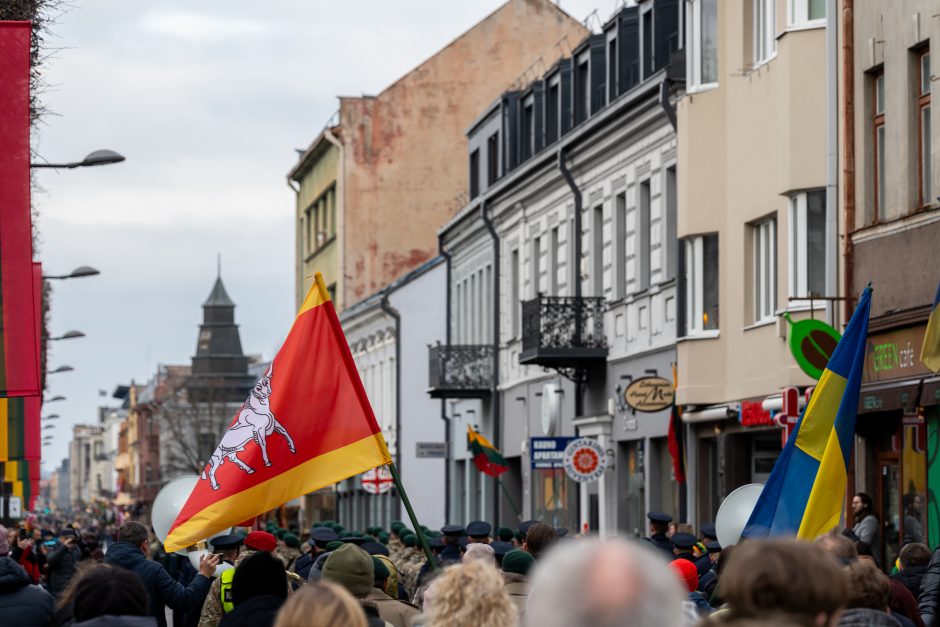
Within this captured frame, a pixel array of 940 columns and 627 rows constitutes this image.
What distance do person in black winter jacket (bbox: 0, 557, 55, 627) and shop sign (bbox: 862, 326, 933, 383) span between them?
38.0 ft

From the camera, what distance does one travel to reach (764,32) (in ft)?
82.3

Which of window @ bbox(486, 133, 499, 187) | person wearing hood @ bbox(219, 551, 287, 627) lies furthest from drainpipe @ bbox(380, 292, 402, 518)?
person wearing hood @ bbox(219, 551, 287, 627)

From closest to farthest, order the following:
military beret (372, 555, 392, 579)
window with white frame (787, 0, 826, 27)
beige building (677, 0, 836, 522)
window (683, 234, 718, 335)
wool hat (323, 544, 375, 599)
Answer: wool hat (323, 544, 375, 599) < military beret (372, 555, 392, 579) < window with white frame (787, 0, 826, 27) < beige building (677, 0, 836, 522) < window (683, 234, 718, 335)

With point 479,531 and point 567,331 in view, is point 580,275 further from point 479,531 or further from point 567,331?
point 479,531

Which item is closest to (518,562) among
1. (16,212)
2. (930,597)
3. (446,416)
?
(930,597)

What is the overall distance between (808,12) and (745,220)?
334 centimetres

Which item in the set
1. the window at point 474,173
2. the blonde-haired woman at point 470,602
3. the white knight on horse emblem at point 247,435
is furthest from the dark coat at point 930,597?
the window at point 474,173

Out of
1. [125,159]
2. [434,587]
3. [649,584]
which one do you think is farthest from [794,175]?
[649,584]

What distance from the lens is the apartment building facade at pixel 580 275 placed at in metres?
30.2

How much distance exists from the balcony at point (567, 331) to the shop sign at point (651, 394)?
4687 millimetres

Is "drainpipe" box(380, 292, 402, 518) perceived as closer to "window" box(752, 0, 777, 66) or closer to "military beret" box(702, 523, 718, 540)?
"window" box(752, 0, 777, 66)

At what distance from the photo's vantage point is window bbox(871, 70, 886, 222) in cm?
2120

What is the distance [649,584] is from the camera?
3980 millimetres

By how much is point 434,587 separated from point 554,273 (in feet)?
102
